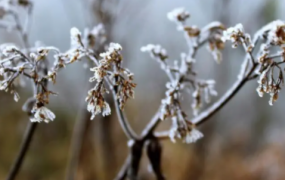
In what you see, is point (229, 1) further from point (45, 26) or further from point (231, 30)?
point (231, 30)

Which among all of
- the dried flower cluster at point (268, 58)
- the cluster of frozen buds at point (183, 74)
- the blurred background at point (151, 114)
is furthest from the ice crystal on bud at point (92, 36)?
the blurred background at point (151, 114)

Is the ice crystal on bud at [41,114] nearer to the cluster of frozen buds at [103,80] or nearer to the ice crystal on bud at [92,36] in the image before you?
the cluster of frozen buds at [103,80]

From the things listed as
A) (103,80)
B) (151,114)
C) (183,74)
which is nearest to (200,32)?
(183,74)

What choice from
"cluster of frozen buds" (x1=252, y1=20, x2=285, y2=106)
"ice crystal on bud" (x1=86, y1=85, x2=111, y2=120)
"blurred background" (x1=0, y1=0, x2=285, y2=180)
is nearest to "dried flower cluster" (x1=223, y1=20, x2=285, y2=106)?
"cluster of frozen buds" (x1=252, y1=20, x2=285, y2=106)

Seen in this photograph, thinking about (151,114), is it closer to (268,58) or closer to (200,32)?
(200,32)

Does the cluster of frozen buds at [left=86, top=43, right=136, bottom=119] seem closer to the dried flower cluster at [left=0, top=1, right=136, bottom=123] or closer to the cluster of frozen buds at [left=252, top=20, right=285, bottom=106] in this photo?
the dried flower cluster at [left=0, top=1, right=136, bottom=123]

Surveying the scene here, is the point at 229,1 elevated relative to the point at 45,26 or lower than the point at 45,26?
lower

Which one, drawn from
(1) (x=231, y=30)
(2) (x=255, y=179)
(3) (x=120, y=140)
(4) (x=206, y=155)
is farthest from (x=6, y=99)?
(1) (x=231, y=30)
